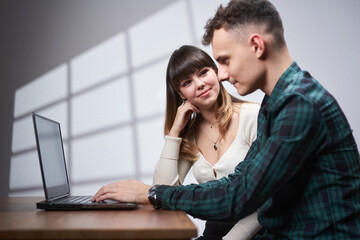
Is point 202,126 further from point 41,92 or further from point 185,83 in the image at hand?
point 41,92

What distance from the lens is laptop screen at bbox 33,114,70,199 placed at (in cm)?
114

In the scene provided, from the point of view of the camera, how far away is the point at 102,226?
75 cm

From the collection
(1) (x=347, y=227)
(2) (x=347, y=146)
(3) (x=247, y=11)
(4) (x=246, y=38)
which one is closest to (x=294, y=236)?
(1) (x=347, y=227)

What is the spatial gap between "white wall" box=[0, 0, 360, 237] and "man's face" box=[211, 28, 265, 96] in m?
1.86

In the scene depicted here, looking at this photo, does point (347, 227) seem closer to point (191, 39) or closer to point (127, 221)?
point (127, 221)

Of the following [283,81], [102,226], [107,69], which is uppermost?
[107,69]

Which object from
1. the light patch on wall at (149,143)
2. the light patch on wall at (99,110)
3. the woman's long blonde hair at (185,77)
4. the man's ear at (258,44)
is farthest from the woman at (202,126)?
the light patch on wall at (99,110)

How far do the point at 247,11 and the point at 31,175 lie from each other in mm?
2533

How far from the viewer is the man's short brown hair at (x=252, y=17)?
1046mm

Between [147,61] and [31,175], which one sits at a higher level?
[147,61]

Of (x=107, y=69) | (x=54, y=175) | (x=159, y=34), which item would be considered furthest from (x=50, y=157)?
(x=159, y=34)

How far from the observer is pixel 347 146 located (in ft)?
2.90

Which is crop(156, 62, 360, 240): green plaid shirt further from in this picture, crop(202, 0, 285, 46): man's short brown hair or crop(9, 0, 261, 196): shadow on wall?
crop(9, 0, 261, 196): shadow on wall

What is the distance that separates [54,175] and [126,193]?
1.29 feet
